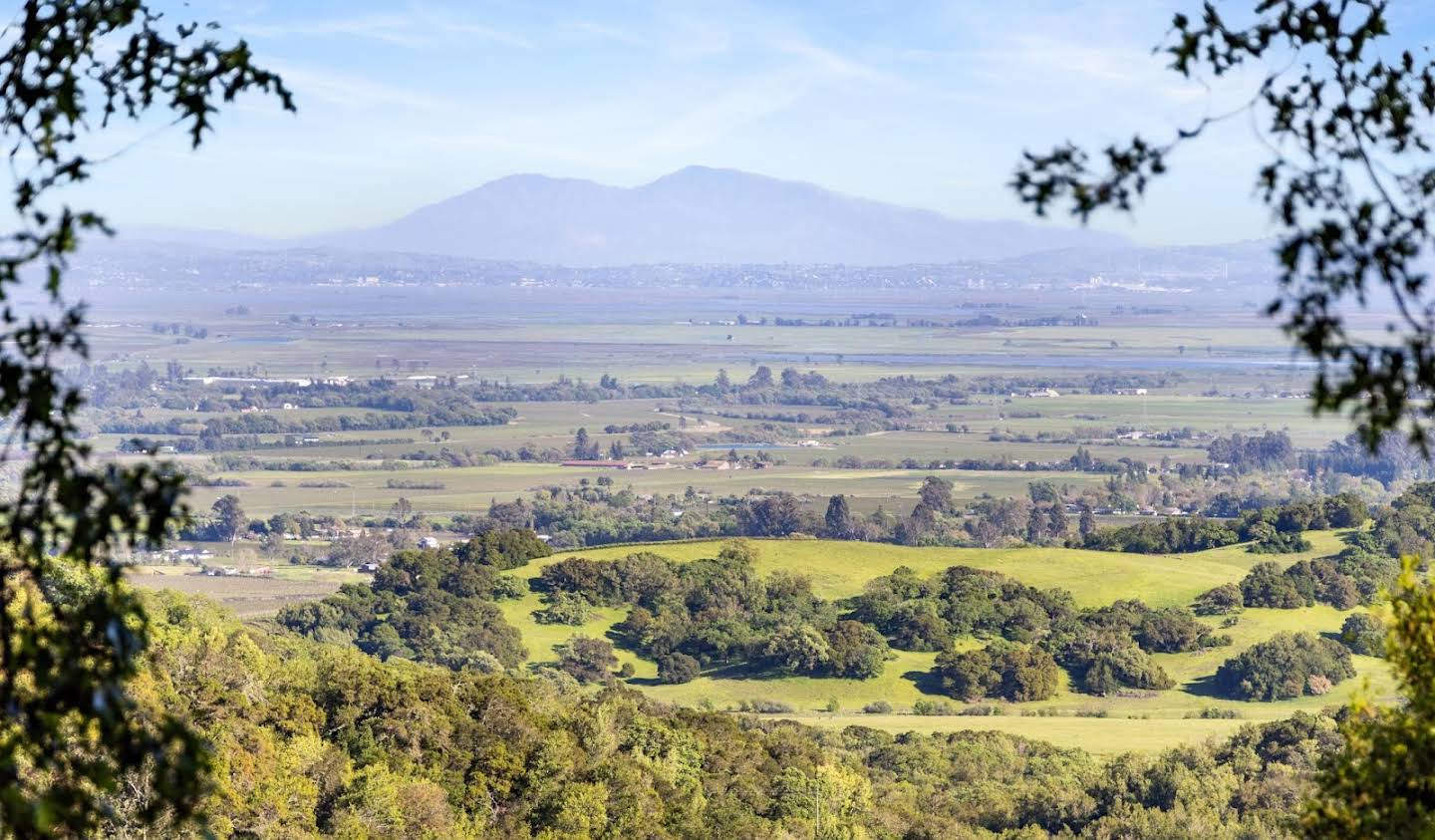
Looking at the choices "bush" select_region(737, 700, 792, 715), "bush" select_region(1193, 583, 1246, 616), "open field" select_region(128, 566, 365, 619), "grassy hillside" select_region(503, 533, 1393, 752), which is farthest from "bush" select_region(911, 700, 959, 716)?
"open field" select_region(128, 566, 365, 619)

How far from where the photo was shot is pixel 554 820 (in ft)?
84.0

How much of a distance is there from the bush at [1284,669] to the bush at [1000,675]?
5509mm

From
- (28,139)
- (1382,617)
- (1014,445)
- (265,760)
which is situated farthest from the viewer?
(1014,445)

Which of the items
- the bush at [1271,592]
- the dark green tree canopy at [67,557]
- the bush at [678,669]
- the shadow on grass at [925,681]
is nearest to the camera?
the dark green tree canopy at [67,557]

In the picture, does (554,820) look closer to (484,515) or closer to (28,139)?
(28,139)

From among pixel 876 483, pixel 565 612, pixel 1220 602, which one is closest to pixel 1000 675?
pixel 1220 602

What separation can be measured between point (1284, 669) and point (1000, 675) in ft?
28.2

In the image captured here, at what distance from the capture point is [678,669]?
185 ft

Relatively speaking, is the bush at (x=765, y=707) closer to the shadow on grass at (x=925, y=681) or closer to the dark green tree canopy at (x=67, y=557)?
the shadow on grass at (x=925, y=681)

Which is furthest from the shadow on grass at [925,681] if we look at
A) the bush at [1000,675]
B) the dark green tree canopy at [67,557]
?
the dark green tree canopy at [67,557]

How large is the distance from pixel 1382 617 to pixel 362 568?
257 ft

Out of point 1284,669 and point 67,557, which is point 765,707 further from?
point 67,557

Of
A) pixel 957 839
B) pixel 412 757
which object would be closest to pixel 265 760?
pixel 412 757

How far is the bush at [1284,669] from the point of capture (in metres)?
51.7
